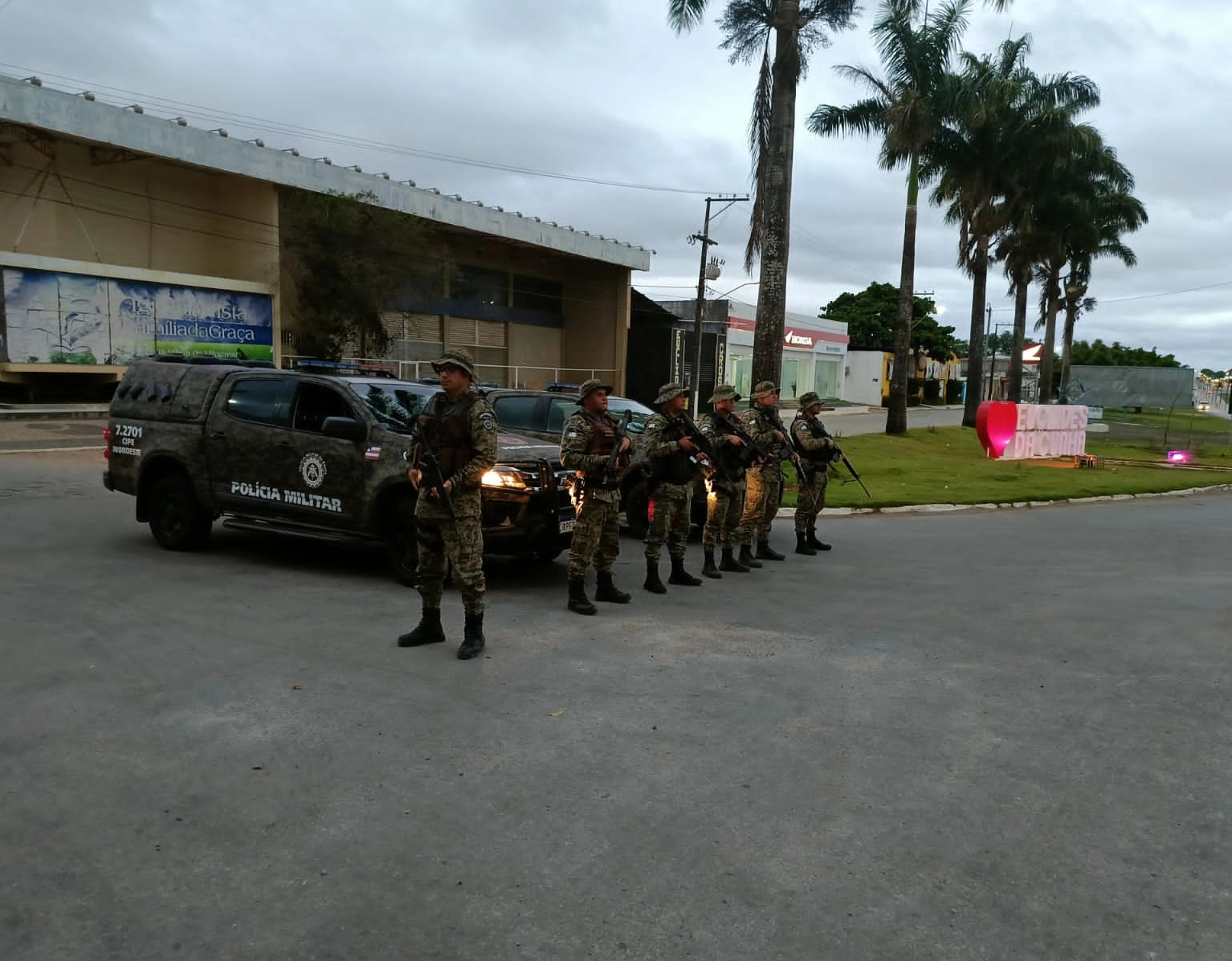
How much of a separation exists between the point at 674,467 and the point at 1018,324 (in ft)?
112

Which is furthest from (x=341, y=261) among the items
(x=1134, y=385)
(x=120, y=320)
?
(x=1134, y=385)

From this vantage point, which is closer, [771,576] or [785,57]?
[771,576]

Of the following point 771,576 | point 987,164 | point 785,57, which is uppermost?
point 987,164

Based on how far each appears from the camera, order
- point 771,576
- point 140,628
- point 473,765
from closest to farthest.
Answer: point 473,765 → point 140,628 → point 771,576

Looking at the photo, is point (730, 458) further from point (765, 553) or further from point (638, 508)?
point (638, 508)

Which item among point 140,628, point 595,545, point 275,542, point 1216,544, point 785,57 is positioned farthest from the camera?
point 785,57

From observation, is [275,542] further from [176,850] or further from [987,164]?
[987,164]

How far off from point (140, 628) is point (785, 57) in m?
14.9

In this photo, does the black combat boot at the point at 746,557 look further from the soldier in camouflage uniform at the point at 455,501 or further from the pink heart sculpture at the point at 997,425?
the pink heart sculpture at the point at 997,425

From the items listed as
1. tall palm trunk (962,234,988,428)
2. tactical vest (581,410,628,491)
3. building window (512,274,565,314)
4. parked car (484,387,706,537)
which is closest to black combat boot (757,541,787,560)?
parked car (484,387,706,537)

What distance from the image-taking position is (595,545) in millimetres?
7656

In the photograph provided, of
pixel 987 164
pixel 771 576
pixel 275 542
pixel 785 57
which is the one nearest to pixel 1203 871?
pixel 771 576

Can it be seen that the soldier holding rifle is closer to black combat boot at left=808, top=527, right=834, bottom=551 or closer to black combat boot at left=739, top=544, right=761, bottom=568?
black combat boot at left=739, top=544, right=761, bottom=568

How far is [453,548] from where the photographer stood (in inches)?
248
